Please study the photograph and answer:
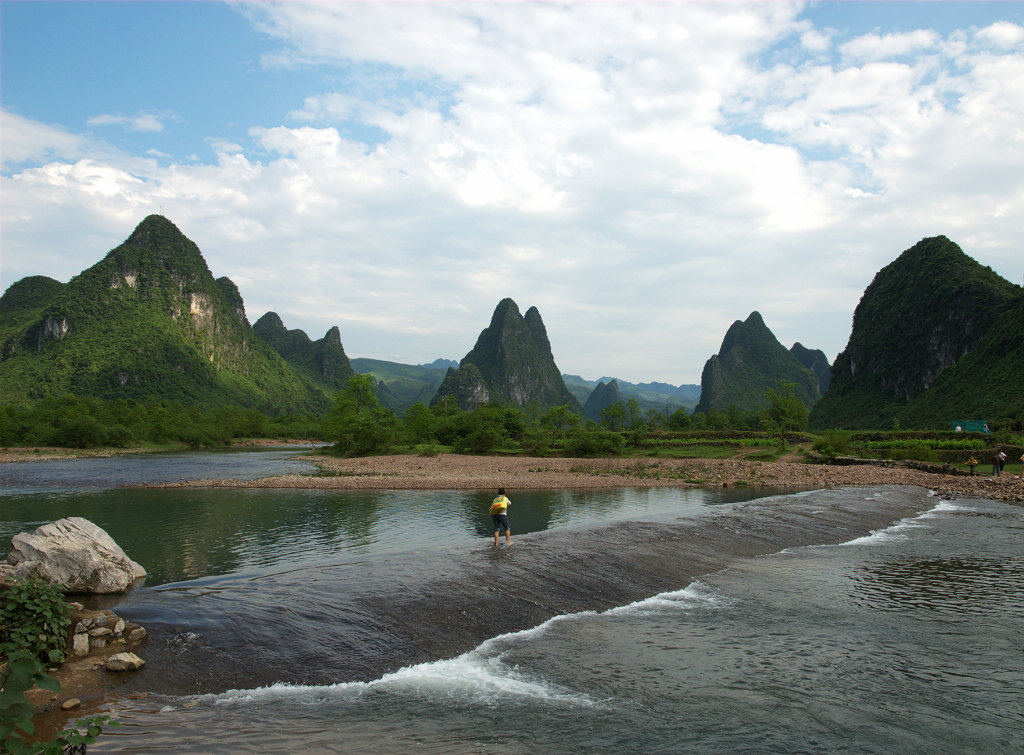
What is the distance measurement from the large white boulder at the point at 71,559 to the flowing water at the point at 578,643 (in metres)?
0.97

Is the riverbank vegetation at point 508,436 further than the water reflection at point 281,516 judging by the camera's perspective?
Yes

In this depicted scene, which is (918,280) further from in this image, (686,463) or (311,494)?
(311,494)

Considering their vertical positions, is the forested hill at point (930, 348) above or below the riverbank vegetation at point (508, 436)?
above

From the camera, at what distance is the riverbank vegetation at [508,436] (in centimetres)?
5847

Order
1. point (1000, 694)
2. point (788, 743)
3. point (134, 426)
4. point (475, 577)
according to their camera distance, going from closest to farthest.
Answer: point (788, 743) < point (1000, 694) < point (475, 577) < point (134, 426)

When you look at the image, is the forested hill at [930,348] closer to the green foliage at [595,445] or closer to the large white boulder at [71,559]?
the green foliage at [595,445]

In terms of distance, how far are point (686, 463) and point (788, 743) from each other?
172ft

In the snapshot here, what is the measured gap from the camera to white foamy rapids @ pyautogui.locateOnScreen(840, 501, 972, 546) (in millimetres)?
22562

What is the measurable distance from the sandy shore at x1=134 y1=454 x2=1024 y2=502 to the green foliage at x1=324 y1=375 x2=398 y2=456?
14.3m

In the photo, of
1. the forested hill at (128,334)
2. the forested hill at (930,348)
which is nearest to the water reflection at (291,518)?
the forested hill at (930,348)

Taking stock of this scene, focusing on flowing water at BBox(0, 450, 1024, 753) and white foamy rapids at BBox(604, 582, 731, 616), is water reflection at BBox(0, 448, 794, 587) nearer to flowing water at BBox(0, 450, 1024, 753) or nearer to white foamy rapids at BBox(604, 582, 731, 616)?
flowing water at BBox(0, 450, 1024, 753)

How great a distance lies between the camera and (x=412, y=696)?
31.0ft

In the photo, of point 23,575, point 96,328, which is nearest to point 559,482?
point 23,575

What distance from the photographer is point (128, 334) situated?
164375 millimetres
